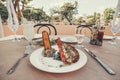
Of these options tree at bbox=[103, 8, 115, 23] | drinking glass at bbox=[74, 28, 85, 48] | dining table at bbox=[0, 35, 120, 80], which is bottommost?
dining table at bbox=[0, 35, 120, 80]

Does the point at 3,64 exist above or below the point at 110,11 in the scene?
below

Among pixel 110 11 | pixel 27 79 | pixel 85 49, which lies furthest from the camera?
pixel 110 11

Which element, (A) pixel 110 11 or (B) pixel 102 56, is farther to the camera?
(A) pixel 110 11

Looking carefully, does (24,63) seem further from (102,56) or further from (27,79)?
(102,56)

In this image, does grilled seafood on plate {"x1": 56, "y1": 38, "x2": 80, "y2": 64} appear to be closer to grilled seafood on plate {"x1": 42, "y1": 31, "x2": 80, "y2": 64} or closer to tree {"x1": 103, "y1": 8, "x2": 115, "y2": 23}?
grilled seafood on plate {"x1": 42, "y1": 31, "x2": 80, "y2": 64}

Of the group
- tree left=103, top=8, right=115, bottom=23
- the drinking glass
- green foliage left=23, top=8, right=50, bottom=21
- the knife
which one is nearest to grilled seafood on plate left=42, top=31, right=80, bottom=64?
the knife

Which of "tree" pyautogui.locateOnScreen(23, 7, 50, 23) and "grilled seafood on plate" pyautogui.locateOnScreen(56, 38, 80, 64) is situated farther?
"tree" pyautogui.locateOnScreen(23, 7, 50, 23)

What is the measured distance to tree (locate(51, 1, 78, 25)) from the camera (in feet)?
12.4

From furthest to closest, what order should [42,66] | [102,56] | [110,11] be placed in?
[110,11]
[102,56]
[42,66]

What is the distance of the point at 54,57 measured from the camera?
3.23 ft

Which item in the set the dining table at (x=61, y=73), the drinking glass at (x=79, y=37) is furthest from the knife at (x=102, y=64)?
the drinking glass at (x=79, y=37)

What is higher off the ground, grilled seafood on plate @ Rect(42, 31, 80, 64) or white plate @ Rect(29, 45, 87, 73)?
grilled seafood on plate @ Rect(42, 31, 80, 64)

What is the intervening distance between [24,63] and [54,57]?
0.68ft

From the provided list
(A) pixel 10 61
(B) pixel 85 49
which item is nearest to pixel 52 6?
(B) pixel 85 49
